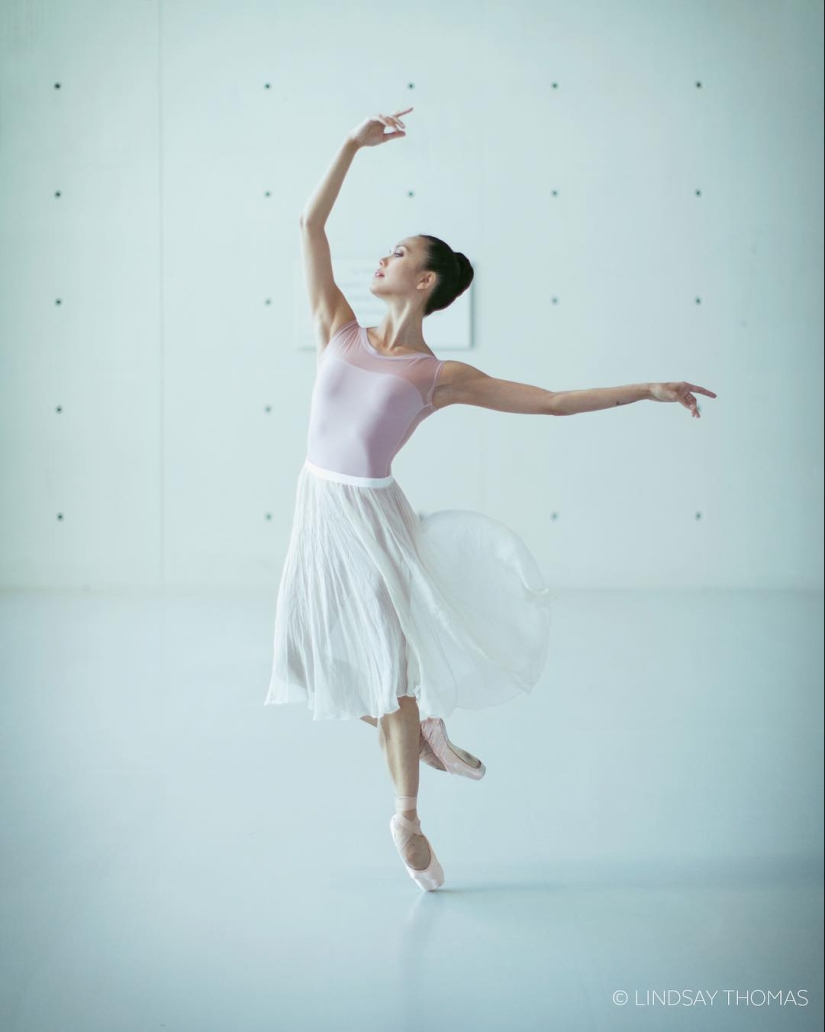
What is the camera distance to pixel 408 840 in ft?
6.02

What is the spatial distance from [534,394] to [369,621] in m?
0.50

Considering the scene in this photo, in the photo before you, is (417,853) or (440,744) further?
(440,744)

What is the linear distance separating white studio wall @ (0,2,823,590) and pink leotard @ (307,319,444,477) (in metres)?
3.56

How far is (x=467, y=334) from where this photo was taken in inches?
213

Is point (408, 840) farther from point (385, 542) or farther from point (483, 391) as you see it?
point (483, 391)

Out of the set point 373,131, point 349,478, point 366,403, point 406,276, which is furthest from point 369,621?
point 373,131

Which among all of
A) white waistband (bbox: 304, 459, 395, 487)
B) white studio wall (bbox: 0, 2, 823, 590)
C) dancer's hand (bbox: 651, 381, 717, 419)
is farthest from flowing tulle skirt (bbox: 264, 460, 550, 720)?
white studio wall (bbox: 0, 2, 823, 590)

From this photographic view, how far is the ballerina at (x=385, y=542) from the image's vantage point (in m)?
1.84

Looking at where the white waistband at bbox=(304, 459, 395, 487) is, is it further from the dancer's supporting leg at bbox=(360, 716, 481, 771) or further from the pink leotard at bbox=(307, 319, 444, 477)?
the dancer's supporting leg at bbox=(360, 716, 481, 771)

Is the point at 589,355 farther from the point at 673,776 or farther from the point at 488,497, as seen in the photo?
the point at 673,776

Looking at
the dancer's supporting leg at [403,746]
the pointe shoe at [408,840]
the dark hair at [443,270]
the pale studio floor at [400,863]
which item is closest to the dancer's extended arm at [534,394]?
the dark hair at [443,270]

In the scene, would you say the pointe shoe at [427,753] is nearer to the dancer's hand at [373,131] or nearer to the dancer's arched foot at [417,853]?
the dancer's arched foot at [417,853]

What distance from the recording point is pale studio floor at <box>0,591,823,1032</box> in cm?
145

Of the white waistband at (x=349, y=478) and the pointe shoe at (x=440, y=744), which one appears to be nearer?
the white waistband at (x=349, y=478)
